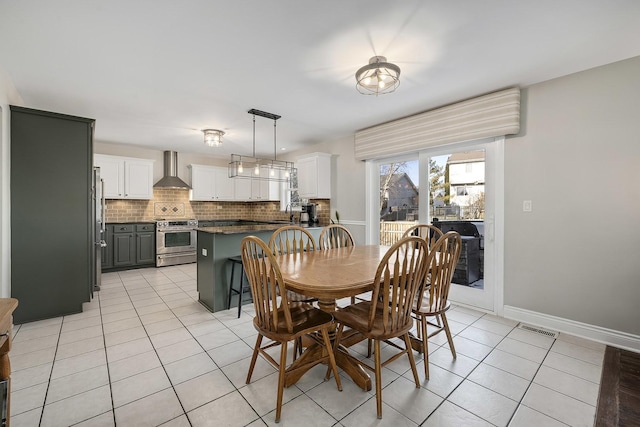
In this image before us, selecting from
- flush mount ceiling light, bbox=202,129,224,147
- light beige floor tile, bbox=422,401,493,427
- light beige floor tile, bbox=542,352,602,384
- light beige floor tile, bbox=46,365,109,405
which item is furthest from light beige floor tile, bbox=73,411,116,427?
flush mount ceiling light, bbox=202,129,224,147

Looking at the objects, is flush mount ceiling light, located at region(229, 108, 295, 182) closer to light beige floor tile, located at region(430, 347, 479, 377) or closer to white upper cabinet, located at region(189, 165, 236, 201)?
white upper cabinet, located at region(189, 165, 236, 201)

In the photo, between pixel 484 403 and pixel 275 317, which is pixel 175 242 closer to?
pixel 275 317

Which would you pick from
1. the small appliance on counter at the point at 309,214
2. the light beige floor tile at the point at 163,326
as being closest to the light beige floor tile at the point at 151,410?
the light beige floor tile at the point at 163,326

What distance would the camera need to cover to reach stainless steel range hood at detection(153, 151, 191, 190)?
19.3 feet

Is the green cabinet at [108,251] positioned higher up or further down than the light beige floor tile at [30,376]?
higher up

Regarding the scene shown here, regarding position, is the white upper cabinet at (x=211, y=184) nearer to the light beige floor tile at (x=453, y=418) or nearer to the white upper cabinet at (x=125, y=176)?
the white upper cabinet at (x=125, y=176)

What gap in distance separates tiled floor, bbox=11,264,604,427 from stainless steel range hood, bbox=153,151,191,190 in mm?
3448

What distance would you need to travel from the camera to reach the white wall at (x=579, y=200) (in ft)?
7.84

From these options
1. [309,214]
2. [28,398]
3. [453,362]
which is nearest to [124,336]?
[28,398]

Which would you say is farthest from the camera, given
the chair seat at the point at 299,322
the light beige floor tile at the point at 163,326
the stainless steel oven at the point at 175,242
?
the stainless steel oven at the point at 175,242

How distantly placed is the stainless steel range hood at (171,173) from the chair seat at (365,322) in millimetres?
5157

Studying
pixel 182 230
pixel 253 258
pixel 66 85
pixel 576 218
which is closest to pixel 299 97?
pixel 253 258

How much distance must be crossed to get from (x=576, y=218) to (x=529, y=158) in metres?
0.70

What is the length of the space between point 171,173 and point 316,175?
328cm
